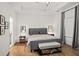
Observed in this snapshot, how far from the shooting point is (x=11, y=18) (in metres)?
2.32

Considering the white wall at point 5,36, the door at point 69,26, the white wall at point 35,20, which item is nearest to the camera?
the white wall at point 5,36

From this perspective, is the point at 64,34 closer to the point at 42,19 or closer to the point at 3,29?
the point at 42,19

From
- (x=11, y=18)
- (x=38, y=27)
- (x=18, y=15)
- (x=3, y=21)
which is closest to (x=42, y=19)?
(x=38, y=27)

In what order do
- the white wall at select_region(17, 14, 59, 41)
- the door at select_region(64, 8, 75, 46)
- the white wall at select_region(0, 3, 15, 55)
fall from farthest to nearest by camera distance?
the door at select_region(64, 8, 75, 46)
the white wall at select_region(17, 14, 59, 41)
the white wall at select_region(0, 3, 15, 55)

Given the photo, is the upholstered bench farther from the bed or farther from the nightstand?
the nightstand

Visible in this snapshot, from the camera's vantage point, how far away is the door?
2639 millimetres

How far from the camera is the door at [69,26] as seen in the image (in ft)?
8.66

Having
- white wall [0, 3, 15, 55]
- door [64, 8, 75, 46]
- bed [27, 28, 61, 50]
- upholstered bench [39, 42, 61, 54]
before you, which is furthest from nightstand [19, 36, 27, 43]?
door [64, 8, 75, 46]

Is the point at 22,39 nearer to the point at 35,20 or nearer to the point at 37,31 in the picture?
the point at 37,31

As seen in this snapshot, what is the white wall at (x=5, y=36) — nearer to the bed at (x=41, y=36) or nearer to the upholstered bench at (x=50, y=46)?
the bed at (x=41, y=36)

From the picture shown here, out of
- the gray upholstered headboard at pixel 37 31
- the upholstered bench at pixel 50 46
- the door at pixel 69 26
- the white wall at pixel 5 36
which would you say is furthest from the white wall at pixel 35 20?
the upholstered bench at pixel 50 46

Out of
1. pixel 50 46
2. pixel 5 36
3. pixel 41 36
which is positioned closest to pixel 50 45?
pixel 50 46

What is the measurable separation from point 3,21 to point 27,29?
0.63 meters

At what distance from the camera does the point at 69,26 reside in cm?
286
